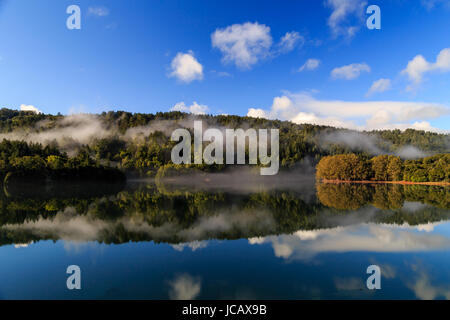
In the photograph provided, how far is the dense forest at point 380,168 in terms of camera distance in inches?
3182

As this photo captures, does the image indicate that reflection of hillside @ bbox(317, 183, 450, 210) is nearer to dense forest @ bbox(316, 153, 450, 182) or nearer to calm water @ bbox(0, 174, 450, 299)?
calm water @ bbox(0, 174, 450, 299)

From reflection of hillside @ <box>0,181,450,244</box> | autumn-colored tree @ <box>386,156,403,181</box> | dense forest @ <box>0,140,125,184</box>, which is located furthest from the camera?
autumn-colored tree @ <box>386,156,403,181</box>

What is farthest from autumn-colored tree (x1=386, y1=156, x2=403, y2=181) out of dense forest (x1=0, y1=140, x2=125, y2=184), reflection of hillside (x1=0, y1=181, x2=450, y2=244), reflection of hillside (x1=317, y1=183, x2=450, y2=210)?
dense forest (x1=0, y1=140, x2=125, y2=184)

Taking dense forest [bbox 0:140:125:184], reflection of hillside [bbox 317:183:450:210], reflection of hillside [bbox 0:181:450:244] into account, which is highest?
dense forest [bbox 0:140:125:184]

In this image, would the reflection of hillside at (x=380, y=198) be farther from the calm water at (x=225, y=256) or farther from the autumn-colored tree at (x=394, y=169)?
the autumn-colored tree at (x=394, y=169)

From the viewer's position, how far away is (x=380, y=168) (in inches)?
3509

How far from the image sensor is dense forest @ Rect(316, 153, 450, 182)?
80.8m

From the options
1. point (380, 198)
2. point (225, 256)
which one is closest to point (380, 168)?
point (380, 198)

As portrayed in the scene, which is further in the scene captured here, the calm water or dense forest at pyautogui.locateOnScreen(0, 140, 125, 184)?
dense forest at pyautogui.locateOnScreen(0, 140, 125, 184)

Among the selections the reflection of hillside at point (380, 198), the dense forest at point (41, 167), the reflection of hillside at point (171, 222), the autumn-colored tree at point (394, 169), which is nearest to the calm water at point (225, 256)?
the reflection of hillside at point (171, 222)

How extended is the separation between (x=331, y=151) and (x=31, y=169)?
173255 millimetres

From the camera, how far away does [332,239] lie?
15.5 metres

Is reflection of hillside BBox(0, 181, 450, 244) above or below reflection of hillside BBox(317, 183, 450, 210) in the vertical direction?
above

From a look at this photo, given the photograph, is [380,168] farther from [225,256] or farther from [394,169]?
[225,256]
